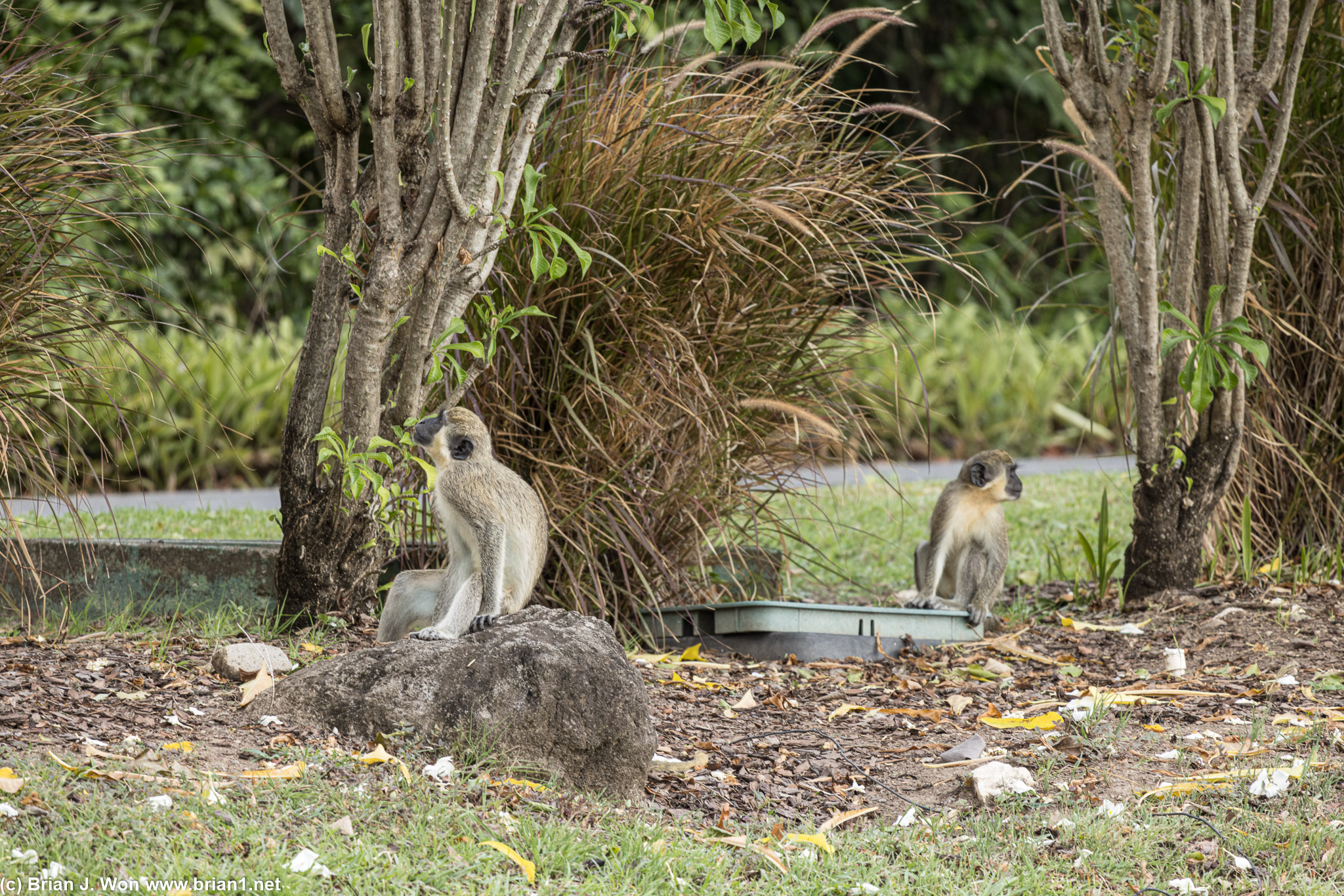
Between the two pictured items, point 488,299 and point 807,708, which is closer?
point 488,299

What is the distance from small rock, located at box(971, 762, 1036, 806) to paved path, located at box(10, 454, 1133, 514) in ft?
6.22

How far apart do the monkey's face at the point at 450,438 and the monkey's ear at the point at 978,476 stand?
2.78 m

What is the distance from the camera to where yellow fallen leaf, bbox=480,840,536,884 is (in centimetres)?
290

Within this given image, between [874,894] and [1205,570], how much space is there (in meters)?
3.92

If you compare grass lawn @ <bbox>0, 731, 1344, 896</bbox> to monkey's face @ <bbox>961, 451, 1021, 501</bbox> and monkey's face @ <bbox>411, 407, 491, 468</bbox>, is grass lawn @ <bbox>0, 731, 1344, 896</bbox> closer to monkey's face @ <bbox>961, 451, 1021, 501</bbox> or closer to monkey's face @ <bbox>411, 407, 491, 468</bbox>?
monkey's face @ <bbox>411, 407, 491, 468</bbox>

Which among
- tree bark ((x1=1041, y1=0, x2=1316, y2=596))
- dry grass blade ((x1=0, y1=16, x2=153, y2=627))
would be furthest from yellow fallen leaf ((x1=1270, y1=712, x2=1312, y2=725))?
dry grass blade ((x1=0, y1=16, x2=153, y2=627))

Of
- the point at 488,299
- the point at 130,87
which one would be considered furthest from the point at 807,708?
the point at 130,87

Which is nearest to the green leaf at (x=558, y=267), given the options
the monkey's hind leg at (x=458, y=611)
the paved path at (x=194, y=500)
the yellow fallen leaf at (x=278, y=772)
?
the monkey's hind leg at (x=458, y=611)

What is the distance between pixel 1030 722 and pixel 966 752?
45 centimetres

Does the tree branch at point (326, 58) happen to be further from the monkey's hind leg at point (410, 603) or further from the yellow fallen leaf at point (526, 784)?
the yellow fallen leaf at point (526, 784)

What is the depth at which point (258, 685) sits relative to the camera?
3.97 meters

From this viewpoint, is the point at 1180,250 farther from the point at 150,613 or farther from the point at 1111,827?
the point at 150,613

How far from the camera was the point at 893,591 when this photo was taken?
7066 millimetres

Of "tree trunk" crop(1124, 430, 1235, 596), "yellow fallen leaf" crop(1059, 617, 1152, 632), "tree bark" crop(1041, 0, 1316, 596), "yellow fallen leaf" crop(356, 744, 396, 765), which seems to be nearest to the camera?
"yellow fallen leaf" crop(356, 744, 396, 765)
